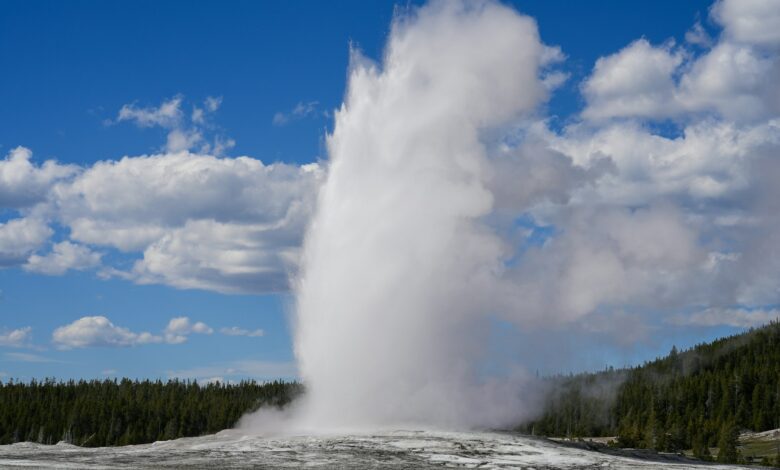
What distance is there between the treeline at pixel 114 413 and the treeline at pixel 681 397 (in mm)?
45607

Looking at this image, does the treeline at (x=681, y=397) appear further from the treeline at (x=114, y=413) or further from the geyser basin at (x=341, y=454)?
the geyser basin at (x=341, y=454)

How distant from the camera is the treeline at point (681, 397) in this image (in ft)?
424

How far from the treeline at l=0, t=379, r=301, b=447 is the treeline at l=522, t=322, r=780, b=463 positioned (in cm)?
4561

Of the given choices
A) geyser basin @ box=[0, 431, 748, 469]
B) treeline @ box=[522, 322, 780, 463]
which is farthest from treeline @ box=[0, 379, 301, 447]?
geyser basin @ box=[0, 431, 748, 469]

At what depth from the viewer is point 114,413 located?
122 m

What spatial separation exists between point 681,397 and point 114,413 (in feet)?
313

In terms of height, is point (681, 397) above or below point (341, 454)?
above

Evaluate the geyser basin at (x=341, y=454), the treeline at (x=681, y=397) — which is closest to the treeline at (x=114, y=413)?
the treeline at (x=681, y=397)

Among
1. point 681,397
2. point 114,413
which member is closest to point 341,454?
point 114,413

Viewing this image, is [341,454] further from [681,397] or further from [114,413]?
[681,397]

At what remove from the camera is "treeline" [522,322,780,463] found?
129 metres

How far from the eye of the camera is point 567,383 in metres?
160

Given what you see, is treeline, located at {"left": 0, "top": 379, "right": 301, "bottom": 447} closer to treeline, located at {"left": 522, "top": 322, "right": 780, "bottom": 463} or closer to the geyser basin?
treeline, located at {"left": 522, "top": 322, "right": 780, "bottom": 463}

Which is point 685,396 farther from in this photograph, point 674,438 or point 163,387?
point 163,387
